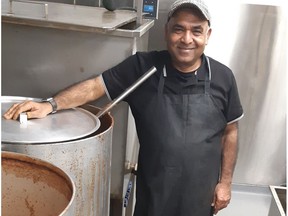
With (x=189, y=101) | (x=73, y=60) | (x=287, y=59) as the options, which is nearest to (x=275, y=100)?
(x=287, y=59)

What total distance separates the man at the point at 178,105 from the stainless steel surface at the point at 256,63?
2.12ft

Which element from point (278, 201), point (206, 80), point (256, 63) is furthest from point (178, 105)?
point (278, 201)

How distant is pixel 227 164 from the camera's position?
1542 mm

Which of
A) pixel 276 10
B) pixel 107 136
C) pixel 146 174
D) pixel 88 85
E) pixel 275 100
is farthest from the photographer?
pixel 275 100

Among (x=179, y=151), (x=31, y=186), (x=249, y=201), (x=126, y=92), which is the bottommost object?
(x=249, y=201)

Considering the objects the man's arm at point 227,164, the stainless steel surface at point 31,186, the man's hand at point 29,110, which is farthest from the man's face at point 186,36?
the stainless steel surface at point 31,186

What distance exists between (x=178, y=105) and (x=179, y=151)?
160mm

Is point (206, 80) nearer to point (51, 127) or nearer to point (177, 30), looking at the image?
point (177, 30)

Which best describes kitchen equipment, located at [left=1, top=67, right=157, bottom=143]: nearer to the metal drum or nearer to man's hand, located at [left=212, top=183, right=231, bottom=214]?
the metal drum

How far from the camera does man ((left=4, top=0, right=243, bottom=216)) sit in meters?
1.31

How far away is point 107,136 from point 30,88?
1.37 ft

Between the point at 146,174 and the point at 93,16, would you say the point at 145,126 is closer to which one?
the point at 146,174

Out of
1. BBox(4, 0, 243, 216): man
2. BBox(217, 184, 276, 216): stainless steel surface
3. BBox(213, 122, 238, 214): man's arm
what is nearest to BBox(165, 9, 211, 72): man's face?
BBox(4, 0, 243, 216): man

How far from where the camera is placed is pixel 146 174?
1410 mm
